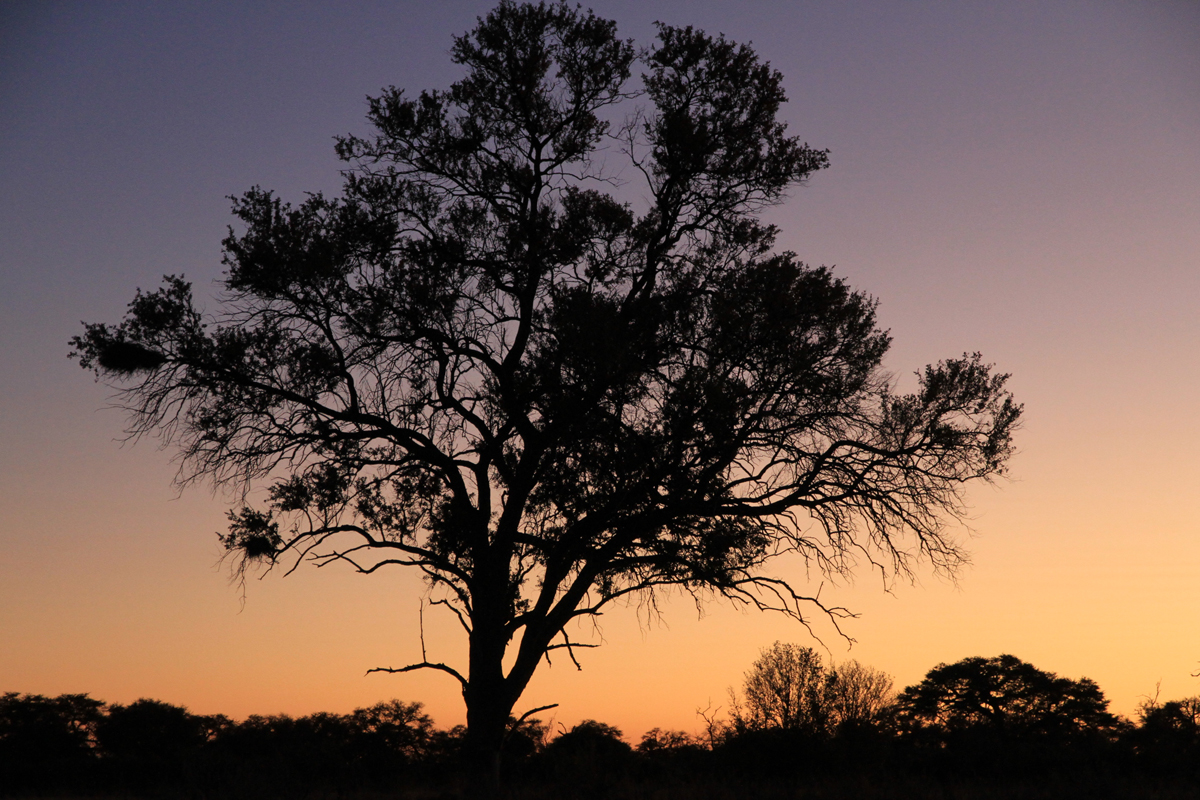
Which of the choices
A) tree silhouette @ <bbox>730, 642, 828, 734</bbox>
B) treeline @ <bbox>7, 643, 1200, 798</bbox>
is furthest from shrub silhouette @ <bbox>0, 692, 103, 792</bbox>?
tree silhouette @ <bbox>730, 642, 828, 734</bbox>

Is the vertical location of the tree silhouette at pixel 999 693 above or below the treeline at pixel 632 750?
above

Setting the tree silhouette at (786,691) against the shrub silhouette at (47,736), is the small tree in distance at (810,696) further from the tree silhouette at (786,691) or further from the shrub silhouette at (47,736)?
the shrub silhouette at (47,736)

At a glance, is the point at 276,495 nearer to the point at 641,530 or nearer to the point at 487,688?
the point at 487,688

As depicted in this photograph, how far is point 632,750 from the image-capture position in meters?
22.0

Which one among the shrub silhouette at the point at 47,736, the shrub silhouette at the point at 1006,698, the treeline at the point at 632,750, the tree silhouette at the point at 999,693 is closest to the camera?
the treeline at the point at 632,750

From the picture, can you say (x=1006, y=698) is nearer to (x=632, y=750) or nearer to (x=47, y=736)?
(x=632, y=750)

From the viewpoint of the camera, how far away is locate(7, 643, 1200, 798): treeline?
14.5 metres

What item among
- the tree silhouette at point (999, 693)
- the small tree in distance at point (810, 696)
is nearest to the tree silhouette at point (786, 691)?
the small tree in distance at point (810, 696)

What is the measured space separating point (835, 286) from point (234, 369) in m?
8.19

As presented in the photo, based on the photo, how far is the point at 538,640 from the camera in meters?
12.9

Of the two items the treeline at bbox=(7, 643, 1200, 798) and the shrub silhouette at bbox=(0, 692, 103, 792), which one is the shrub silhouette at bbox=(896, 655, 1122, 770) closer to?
the treeline at bbox=(7, 643, 1200, 798)

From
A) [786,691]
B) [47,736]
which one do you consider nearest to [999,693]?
[786,691]

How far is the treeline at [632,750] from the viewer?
47.7ft

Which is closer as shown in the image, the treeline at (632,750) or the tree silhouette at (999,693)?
the treeline at (632,750)
